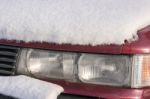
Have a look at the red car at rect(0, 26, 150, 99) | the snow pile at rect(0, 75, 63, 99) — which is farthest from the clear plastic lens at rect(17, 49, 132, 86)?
the snow pile at rect(0, 75, 63, 99)

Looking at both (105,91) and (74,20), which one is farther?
(74,20)

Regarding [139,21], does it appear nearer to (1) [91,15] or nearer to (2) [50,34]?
(1) [91,15]

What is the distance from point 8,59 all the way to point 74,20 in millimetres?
494

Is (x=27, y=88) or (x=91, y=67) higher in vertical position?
(x=91, y=67)

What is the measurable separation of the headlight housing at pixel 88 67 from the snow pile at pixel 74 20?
92mm

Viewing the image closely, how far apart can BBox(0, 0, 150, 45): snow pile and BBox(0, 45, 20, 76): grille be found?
77 mm

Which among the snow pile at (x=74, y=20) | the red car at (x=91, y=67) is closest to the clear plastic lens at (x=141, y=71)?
the red car at (x=91, y=67)

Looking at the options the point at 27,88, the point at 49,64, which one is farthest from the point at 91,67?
the point at 27,88

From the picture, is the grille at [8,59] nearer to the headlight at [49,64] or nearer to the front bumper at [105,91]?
A: the headlight at [49,64]

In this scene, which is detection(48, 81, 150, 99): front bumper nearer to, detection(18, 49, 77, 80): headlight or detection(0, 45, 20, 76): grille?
Answer: detection(18, 49, 77, 80): headlight

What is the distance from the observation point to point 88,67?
2.26m

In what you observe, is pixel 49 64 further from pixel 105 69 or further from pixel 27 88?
pixel 105 69

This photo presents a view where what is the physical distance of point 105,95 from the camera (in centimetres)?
215

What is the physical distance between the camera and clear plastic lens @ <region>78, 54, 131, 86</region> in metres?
2.19
